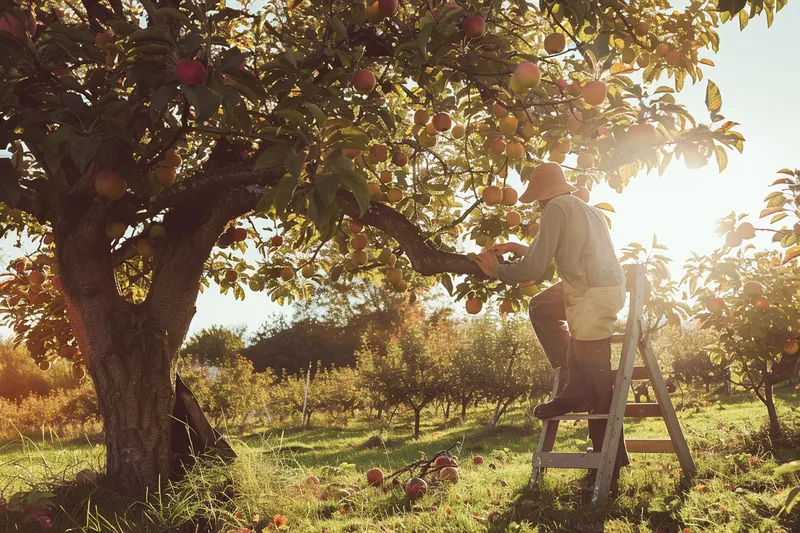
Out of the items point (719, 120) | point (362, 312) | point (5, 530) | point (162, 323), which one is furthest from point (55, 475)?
point (362, 312)

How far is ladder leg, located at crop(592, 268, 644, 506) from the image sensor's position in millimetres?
2938

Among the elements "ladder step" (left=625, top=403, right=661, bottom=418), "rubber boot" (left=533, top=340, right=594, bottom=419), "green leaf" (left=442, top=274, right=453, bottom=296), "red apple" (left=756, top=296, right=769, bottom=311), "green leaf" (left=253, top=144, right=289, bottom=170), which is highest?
"green leaf" (left=253, top=144, right=289, bottom=170)

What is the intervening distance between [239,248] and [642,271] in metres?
4.16

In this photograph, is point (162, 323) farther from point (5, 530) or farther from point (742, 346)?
point (742, 346)

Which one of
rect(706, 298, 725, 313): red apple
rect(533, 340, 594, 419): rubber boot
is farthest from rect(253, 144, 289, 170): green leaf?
rect(706, 298, 725, 313): red apple

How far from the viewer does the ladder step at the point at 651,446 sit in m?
3.47

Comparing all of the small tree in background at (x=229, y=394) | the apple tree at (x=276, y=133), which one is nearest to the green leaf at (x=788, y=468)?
the apple tree at (x=276, y=133)

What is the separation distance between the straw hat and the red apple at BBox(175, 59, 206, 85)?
1947 mm

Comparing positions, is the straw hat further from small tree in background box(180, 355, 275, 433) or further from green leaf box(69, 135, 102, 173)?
small tree in background box(180, 355, 275, 433)

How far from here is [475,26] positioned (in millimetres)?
2512

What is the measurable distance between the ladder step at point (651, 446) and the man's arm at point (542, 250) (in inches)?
55.1

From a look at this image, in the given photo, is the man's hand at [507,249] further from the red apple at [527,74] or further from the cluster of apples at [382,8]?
the cluster of apples at [382,8]

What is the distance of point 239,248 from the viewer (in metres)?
6.03

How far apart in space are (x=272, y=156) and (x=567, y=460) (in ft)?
7.50
